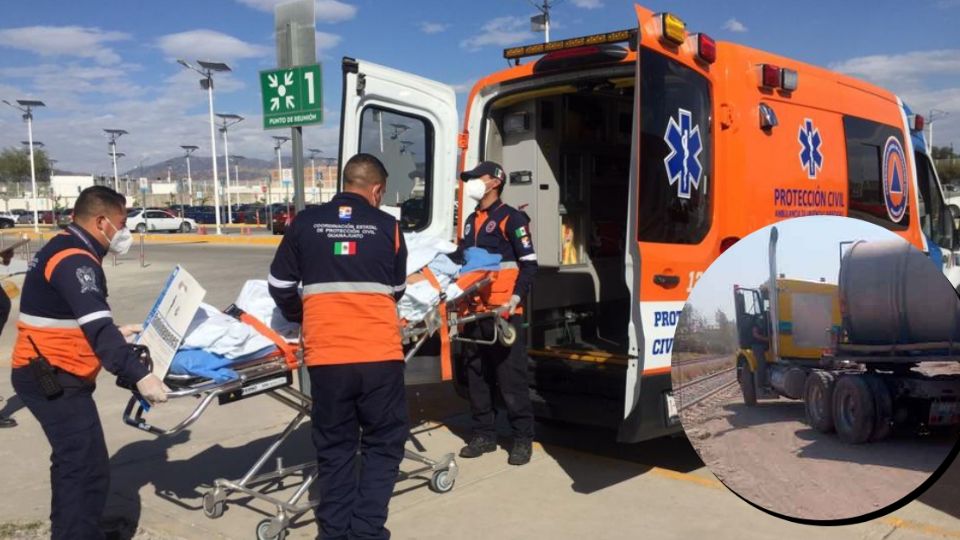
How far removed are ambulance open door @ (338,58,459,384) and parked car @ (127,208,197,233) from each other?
42.9 metres

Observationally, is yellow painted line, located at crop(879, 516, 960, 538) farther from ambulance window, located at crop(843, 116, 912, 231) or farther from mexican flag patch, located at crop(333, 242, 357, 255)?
mexican flag patch, located at crop(333, 242, 357, 255)

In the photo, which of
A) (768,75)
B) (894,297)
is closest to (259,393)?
(894,297)

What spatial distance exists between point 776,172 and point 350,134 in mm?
2606

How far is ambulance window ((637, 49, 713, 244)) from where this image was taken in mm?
4062

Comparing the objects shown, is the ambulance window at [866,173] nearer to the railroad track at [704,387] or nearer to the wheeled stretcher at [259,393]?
the wheeled stretcher at [259,393]

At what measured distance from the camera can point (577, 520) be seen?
4.14 m

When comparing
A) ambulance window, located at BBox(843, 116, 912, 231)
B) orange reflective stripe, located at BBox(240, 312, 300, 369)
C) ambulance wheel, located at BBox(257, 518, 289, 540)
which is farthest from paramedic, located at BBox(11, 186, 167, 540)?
ambulance window, located at BBox(843, 116, 912, 231)

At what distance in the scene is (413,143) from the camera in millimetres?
5598

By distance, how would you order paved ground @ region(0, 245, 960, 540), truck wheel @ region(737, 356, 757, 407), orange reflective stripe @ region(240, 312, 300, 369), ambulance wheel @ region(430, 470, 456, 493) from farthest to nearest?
ambulance wheel @ region(430, 470, 456, 493), paved ground @ region(0, 245, 960, 540), orange reflective stripe @ region(240, 312, 300, 369), truck wheel @ region(737, 356, 757, 407)

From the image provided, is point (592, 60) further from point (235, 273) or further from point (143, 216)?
point (143, 216)

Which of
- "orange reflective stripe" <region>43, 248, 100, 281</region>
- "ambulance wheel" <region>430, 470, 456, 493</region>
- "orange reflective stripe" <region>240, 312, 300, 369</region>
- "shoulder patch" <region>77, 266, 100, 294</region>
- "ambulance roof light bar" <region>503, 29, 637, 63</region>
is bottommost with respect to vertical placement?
"ambulance wheel" <region>430, 470, 456, 493</region>

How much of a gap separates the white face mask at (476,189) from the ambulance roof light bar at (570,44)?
84 cm

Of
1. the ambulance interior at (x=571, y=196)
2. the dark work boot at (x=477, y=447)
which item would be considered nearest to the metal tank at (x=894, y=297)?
the ambulance interior at (x=571, y=196)

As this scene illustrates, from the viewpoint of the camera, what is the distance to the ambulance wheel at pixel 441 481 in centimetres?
458
